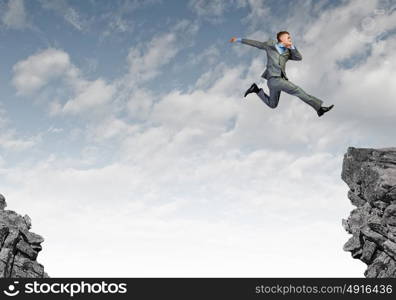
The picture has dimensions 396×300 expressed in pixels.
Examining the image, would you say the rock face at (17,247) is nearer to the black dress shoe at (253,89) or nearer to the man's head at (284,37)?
the black dress shoe at (253,89)

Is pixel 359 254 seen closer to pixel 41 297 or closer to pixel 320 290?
pixel 320 290

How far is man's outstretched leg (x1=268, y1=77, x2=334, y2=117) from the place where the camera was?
1614cm

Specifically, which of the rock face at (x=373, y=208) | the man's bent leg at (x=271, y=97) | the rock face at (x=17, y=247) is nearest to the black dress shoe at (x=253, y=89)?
the man's bent leg at (x=271, y=97)

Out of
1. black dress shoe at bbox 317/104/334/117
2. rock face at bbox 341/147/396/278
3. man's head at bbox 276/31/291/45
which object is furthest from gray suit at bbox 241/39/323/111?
rock face at bbox 341/147/396/278

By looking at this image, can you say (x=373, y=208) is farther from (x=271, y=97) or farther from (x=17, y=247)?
(x=17, y=247)

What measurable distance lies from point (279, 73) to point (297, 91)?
45.0 inches

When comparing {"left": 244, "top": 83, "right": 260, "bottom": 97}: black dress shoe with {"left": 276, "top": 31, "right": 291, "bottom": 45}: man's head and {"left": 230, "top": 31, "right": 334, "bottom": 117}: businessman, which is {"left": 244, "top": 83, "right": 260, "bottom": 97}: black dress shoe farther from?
{"left": 276, "top": 31, "right": 291, "bottom": 45}: man's head

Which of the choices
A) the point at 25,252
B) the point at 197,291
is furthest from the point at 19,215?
the point at 197,291

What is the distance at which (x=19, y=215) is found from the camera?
116 ft

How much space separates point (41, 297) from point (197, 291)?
21.0 feet

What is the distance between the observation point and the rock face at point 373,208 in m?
28.0

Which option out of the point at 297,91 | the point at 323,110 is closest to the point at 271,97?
the point at 297,91

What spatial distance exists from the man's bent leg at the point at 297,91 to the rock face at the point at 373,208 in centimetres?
1545

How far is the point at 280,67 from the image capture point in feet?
54.1
